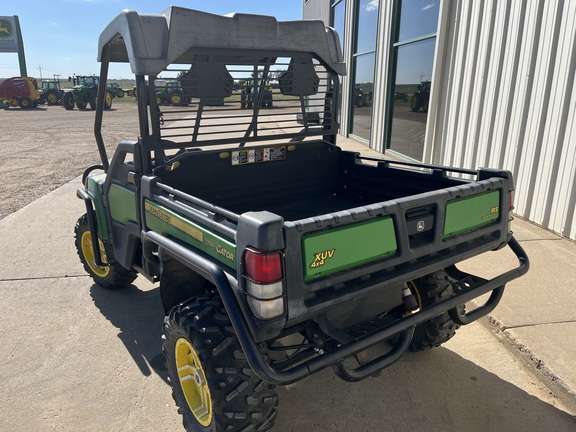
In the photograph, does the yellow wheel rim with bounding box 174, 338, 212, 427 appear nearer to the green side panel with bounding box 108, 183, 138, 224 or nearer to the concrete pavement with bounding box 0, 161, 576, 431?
the concrete pavement with bounding box 0, 161, 576, 431

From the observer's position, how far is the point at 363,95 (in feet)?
40.1

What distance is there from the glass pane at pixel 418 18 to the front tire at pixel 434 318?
6.19 meters

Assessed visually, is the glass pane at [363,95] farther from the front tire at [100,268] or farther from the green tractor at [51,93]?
the green tractor at [51,93]

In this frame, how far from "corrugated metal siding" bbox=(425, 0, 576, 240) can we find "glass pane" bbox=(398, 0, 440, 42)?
882 millimetres

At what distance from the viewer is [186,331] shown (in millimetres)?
2117

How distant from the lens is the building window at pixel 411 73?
8023 millimetres

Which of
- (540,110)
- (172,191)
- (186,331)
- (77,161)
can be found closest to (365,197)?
(172,191)

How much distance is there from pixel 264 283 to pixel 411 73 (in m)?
8.18

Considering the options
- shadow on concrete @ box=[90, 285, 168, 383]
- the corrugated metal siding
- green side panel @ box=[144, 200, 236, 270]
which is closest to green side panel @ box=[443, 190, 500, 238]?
green side panel @ box=[144, 200, 236, 270]

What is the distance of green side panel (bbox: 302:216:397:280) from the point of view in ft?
6.01

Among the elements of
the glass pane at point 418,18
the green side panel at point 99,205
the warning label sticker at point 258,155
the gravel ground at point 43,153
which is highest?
the glass pane at point 418,18

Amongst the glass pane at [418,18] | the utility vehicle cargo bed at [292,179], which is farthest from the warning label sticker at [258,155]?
the glass pane at [418,18]

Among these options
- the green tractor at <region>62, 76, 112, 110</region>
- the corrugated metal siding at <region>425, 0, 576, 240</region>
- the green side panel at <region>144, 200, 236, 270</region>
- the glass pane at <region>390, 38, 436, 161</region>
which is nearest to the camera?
the green side panel at <region>144, 200, 236, 270</region>

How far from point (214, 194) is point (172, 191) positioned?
762mm
